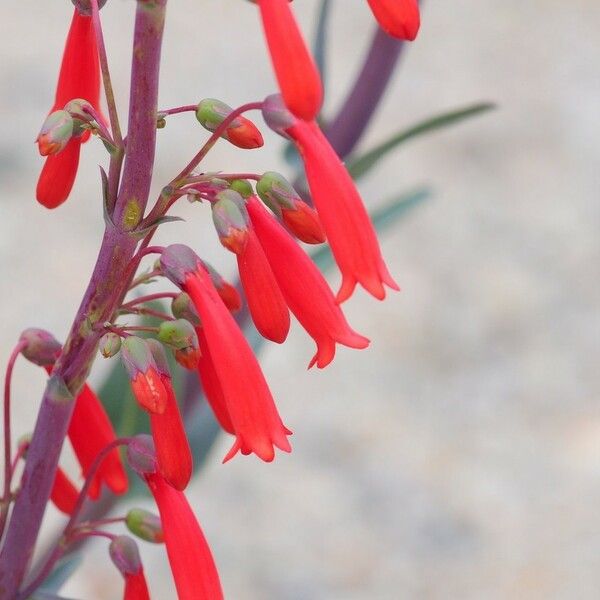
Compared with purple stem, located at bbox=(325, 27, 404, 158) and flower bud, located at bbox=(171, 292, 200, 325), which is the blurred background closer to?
purple stem, located at bbox=(325, 27, 404, 158)

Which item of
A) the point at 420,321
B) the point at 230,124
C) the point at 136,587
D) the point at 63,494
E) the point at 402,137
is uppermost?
the point at 420,321

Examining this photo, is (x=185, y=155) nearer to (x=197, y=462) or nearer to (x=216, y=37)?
(x=216, y=37)

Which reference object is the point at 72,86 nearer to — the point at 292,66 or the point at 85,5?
the point at 85,5

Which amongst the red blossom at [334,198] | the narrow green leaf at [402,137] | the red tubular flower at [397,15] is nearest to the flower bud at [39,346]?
the red blossom at [334,198]

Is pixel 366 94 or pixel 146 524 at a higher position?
pixel 366 94

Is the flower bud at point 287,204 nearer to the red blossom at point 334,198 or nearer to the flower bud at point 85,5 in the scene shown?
the red blossom at point 334,198

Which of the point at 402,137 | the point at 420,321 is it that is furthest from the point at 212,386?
the point at 420,321

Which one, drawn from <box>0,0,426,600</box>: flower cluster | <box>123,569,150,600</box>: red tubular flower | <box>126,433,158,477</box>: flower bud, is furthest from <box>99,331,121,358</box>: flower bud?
<box>123,569,150,600</box>: red tubular flower

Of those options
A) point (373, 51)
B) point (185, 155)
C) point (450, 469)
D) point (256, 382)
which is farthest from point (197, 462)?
point (185, 155)
